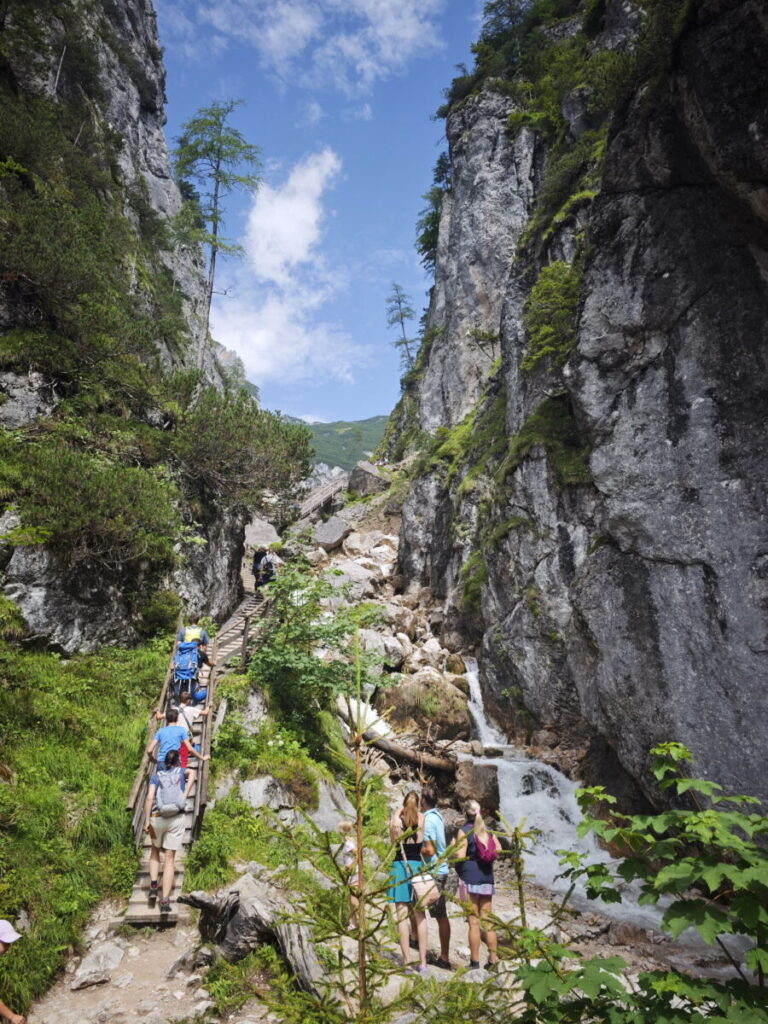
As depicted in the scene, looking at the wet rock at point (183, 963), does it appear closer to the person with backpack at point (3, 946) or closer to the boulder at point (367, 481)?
the person with backpack at point (3, 946)

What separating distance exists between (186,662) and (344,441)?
12678 centimetres

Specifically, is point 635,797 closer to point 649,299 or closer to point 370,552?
point 649,299

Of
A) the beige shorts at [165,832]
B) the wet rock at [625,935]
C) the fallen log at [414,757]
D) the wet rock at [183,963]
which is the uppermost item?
the beige shorts at [165,832]

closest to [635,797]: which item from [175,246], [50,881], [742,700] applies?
[742,700]

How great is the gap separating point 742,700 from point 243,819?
915 centimetres

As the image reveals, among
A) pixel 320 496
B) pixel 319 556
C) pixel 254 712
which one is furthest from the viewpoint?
pixel 320 496

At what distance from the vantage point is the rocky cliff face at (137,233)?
39.0 feet

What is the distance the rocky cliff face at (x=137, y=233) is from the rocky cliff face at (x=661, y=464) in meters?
10.3

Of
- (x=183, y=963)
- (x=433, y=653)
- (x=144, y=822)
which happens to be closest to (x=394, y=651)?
(x=433, y=653)

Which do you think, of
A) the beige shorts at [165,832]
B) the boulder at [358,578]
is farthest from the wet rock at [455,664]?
the beige shorts at [165,832]

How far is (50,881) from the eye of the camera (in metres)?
6.49

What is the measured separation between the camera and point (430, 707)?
1648cm

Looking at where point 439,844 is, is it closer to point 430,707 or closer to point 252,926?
→ point 252,926

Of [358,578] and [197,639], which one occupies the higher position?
[358,578]
